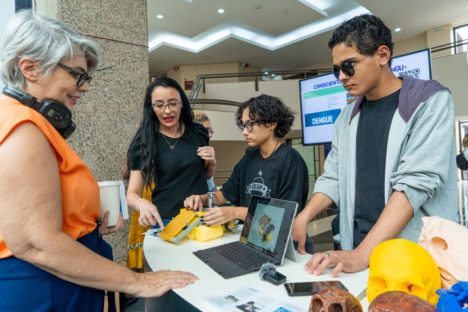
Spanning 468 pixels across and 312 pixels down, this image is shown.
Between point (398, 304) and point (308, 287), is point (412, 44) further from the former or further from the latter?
point (398, 304)

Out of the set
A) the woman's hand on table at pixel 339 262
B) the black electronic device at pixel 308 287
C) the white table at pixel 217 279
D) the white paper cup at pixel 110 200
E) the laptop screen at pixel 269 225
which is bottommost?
the white table at pixel 217 279

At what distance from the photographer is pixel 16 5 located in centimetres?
235

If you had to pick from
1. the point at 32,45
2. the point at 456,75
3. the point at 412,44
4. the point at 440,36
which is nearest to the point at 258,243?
the point at 32,45

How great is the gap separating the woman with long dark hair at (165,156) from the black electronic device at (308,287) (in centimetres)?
114

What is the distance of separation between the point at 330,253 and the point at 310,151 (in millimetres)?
10795

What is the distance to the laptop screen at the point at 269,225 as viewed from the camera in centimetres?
114

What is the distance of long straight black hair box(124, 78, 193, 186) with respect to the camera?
1.92m

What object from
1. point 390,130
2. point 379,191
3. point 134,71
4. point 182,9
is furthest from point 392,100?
point 182,9

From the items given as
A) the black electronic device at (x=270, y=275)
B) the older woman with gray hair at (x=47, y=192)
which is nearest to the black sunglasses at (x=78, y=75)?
the older woman with gray hair at (x=47, y=192)

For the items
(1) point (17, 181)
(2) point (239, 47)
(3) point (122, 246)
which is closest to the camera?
(1) point (17, 181)

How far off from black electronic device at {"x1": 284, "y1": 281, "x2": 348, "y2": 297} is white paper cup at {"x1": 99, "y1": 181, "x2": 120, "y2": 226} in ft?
2.17

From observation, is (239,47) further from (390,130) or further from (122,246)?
(390,130)

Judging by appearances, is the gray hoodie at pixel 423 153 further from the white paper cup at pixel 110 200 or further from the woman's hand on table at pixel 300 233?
the white paper cup at pixel 110 200

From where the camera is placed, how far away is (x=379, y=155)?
1306mm
